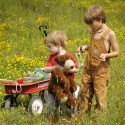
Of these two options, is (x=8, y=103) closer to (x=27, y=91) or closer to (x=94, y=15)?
(x=27, y=91)

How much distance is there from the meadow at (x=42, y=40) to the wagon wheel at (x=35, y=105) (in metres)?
0.16

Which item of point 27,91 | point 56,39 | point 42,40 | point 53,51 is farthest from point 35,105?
point 42,40

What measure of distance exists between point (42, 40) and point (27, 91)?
561 cm

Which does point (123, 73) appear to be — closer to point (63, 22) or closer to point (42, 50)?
point (42, 50)

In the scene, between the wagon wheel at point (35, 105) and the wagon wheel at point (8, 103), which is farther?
the wagon wheel at point (8, 103)

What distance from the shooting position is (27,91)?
274 inches

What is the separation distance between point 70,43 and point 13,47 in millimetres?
1764

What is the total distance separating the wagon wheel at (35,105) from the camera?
685 centimetres

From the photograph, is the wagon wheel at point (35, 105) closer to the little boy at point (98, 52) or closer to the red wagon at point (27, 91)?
the red wagon at point (27, 91)

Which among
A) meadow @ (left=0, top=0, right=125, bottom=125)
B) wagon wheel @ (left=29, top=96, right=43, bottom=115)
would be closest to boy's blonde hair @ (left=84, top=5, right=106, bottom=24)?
meadow @ (left=0, top=0, right=125, bottom=125)

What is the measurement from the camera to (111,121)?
545cm

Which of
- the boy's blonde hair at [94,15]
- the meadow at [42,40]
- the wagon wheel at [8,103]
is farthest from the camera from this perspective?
the wagon wheel at [8,103]

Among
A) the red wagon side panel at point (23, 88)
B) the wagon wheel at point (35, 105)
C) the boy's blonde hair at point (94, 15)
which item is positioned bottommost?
the wagon wheel at point (35, 105)

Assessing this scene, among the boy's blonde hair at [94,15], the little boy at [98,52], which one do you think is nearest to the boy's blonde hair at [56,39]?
the little boy at [98,52]
